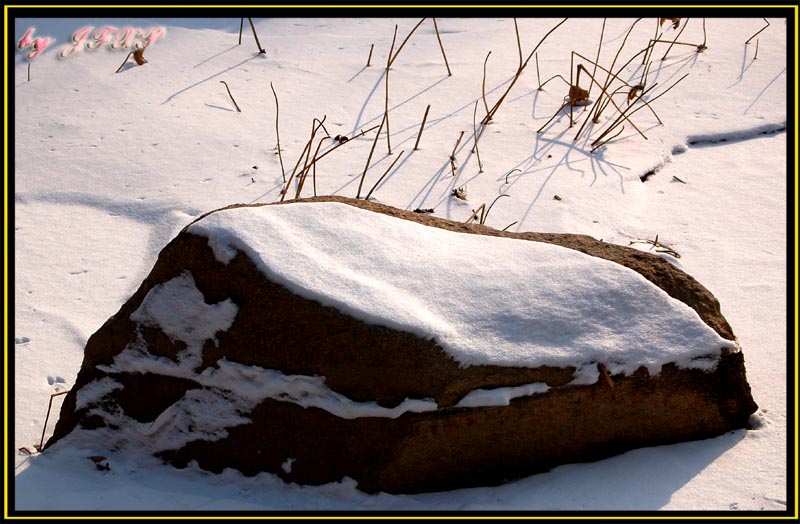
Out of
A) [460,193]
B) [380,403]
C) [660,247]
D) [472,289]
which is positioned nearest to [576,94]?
[460,193]

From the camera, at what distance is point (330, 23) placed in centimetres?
420

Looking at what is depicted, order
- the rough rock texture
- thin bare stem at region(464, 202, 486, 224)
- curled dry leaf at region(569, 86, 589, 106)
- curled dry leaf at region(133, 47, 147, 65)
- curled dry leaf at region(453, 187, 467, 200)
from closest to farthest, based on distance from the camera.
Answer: the rough rock texture
thin bare stem at region(464, 202, 486, 224)
curled dry leaf at region(453, 187, 467, 200)
curled dry leaf at region(569, 86, 589, 106)
curled dry leaf at region(133, 47, 147, 65)

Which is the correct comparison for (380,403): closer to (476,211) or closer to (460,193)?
(476,211)

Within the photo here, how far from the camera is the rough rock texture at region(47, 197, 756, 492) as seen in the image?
1674 millimetres

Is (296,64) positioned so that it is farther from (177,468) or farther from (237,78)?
(177,468)

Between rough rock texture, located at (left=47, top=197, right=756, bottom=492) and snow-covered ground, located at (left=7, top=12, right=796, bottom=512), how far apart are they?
0.04 metres

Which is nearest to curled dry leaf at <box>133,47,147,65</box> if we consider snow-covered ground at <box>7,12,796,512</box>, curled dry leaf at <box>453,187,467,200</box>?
snow-covered ground at <box>7,12,796,512</box>

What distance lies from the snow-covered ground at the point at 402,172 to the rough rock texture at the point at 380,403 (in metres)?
0.04

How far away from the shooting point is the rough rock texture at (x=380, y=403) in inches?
65.9

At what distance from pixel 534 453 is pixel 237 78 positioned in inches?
93.7

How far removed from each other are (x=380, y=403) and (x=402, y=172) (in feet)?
4.82

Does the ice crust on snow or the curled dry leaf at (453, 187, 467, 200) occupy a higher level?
the curled dry leaf at (453, 187, 467, 200)

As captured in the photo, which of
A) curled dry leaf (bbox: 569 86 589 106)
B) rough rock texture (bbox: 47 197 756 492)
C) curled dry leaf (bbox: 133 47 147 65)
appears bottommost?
rough rock texture (bbox: 47 197 756 492)

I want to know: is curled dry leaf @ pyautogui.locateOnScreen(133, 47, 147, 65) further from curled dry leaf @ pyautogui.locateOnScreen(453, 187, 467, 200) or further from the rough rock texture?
the rough rock texture
